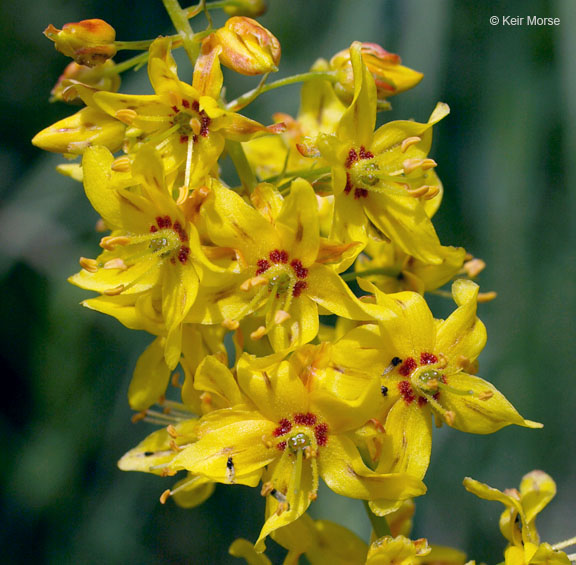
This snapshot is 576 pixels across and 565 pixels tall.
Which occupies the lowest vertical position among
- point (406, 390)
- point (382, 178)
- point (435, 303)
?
point (435, 303)

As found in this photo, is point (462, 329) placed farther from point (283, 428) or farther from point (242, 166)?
point (242, 166)

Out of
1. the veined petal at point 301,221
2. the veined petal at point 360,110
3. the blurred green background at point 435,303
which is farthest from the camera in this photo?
the blurred green background at point 435,303

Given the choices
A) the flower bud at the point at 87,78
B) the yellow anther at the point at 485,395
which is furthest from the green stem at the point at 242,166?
the yellow anther at the point at 485,395

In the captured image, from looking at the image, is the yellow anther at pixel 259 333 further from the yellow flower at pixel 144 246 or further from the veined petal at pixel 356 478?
the veined petal at pixel 356 478

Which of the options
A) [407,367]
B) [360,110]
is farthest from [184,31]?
[407,367]

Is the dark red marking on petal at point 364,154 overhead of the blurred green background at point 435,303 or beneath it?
overhead

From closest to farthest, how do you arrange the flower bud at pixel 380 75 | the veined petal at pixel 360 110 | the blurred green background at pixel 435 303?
the veined petal at pixel 360 110 → the flower bud at pixel 380 75 → the blurred green background at pixel 435 303
